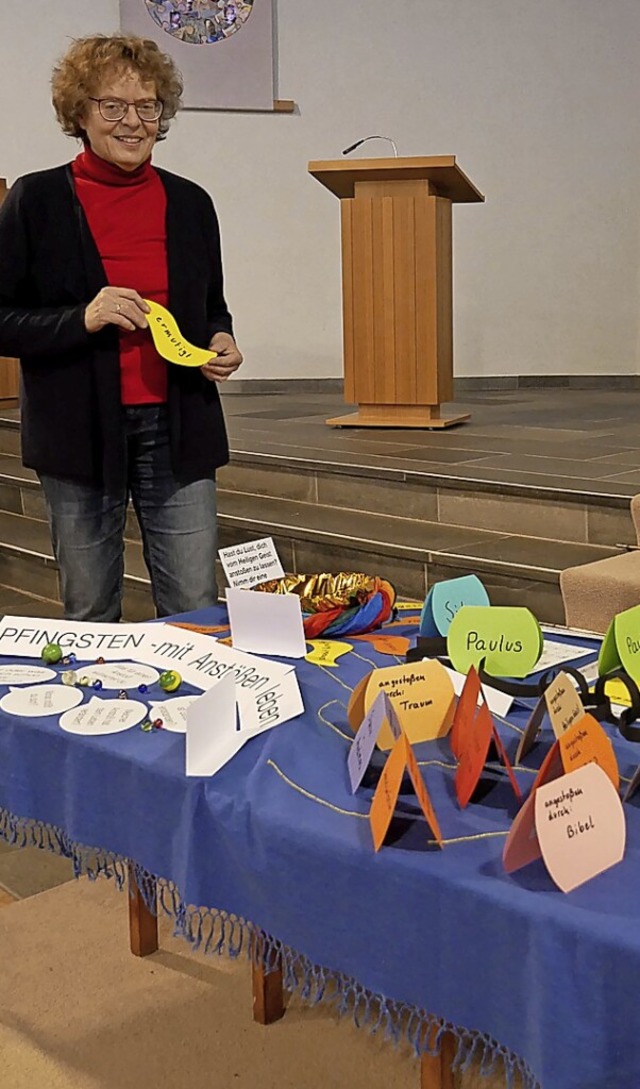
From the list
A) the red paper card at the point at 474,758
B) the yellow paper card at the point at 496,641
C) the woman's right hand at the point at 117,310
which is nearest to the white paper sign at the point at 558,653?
the yellow paper card at the point at 496,641

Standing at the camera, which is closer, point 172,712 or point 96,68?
point 172,712

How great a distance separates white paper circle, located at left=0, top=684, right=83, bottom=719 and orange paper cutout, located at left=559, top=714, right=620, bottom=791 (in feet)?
1.99

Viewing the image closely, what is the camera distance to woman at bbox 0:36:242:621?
2.03 meters

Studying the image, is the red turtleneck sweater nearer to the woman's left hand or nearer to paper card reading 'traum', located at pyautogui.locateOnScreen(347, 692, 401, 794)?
the woman's left hand

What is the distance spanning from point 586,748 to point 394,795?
7.0 inches

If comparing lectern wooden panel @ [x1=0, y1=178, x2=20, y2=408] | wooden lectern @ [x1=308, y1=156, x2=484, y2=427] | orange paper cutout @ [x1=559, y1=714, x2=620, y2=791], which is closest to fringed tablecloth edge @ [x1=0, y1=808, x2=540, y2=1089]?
orange paper cutout @ [x1=559, y1=714, x2=620, y2=791]

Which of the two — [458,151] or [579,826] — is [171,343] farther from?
[458,151]

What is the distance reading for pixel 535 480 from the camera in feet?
10.8

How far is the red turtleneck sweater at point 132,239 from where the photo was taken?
6.88 feet

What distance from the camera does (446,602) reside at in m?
1.55

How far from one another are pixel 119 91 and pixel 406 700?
1.23 m

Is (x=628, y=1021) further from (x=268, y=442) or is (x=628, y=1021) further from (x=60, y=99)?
(x=268, y=442)

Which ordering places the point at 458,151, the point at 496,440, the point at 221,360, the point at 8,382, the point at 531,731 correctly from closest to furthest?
the point at 531,731 < the point at 221,360 < the point at 496,440 < the point at 8,382 < the point at 458,151

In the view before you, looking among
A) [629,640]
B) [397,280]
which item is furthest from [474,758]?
[397,280]
